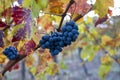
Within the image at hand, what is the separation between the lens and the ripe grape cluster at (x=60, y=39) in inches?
41.4

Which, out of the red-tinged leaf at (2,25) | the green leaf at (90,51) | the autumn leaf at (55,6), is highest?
the autumn leaf at (55,6)

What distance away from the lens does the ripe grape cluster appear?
1051 mm

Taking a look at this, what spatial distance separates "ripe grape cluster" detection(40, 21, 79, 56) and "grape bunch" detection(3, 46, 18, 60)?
0.58 feet

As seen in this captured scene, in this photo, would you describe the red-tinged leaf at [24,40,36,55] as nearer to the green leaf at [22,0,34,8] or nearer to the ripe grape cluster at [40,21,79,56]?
the ripe grape cluster at [40,21,79,56]

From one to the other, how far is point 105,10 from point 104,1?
6 centimetres

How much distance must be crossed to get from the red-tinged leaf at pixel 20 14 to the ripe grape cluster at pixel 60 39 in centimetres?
10

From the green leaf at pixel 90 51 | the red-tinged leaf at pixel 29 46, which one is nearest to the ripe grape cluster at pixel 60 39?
the red-tinged leaf at pixel 29 46

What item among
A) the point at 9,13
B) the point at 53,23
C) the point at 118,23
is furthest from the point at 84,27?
the point at 9,13

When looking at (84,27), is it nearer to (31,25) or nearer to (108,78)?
(31,25)

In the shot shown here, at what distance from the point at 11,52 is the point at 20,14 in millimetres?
210

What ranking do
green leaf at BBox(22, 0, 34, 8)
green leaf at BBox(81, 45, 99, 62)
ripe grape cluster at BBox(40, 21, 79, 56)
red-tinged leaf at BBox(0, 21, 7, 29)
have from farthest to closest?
1. green leaf at BBox(81, 45, 99, 62)
2. red-tinged leaf at BBox(0, 21, 7, 29)
3. ripe grape cluster at BBox(40, 21, 79, 56)
4. green leaf at BBox(22, 0, 34, 8)

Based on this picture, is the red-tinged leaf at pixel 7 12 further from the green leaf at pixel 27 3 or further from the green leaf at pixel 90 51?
the green leaf at pixel 90 51

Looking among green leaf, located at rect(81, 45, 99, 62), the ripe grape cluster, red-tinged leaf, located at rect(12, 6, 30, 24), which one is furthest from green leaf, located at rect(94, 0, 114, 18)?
green leaf, located at rect(81, 45, 99, 62)

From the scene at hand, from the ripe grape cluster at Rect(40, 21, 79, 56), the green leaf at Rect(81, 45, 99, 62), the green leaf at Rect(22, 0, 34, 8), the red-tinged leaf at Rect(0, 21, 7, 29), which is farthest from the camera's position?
the green leaf at Rect(81, 45, 99, 62)
